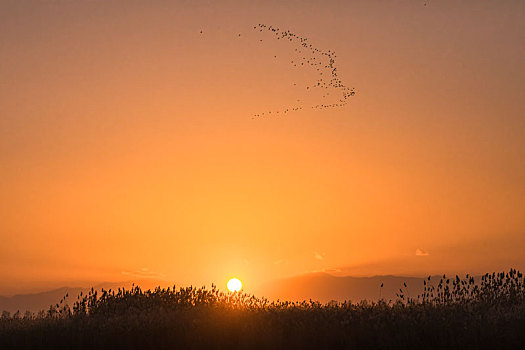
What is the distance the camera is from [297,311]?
1523cm

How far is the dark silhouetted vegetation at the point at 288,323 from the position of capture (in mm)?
12562

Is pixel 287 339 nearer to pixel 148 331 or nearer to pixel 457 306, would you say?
pixel 148 331

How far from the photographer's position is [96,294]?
60.4ft

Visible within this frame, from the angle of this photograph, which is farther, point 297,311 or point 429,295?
point 429,295

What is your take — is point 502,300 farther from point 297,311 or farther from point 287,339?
point 287,339

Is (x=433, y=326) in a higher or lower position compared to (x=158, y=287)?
lower

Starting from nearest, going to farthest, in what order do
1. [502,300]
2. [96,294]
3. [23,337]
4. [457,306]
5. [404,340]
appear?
[404,340] → [23,337] → [457,306] → [502,300] → [96,294]

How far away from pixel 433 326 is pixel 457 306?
8.37 ft

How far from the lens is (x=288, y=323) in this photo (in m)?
13.8

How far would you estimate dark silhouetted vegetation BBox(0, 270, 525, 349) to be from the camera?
41.2 ft

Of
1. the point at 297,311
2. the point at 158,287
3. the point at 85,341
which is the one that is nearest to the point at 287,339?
the point at 297,311

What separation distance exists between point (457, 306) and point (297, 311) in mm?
3784

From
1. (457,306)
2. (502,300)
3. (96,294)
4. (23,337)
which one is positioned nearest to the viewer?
(23,337)

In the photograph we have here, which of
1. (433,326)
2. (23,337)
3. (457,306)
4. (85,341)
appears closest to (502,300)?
(457,306)
